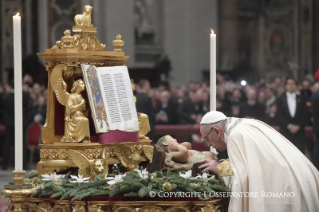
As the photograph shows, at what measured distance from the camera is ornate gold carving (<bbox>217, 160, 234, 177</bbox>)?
4750mm

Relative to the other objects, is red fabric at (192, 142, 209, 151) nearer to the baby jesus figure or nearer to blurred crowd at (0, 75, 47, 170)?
blurred crowd at (0, 75, 47, 170)

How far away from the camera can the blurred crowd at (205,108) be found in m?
12.6

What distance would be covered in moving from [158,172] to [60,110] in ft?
3.66

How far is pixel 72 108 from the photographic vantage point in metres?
5.38

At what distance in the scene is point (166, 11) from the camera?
22734 millimetres

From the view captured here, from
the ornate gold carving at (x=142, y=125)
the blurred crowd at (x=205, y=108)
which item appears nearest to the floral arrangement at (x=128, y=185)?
the ornate gold carving at (x=142, y=125)

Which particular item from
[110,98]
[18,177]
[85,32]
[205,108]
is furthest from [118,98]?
[205,108]

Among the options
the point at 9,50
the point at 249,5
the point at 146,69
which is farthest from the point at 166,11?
the point at 249,5

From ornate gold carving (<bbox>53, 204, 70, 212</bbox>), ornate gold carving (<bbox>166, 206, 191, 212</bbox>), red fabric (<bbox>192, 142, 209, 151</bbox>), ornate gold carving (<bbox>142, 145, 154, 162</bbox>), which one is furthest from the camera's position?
red fabric (<bbox>192, 142, 209, 151</bbox>)

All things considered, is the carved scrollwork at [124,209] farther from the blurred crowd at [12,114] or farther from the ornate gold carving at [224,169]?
the blurred crowd at [12,114]

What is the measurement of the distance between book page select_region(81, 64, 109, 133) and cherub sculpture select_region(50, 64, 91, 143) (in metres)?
0.06

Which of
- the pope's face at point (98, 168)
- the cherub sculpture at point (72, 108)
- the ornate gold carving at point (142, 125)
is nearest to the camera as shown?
the pope's face at point (98, 168)

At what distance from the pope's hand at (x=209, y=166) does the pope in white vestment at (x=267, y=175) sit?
190 millimetres

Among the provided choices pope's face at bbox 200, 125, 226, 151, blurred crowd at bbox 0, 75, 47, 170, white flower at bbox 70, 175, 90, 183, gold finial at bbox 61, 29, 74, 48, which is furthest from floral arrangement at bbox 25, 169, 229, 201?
blurred crowd at bbox 0, 75, 47, 170
